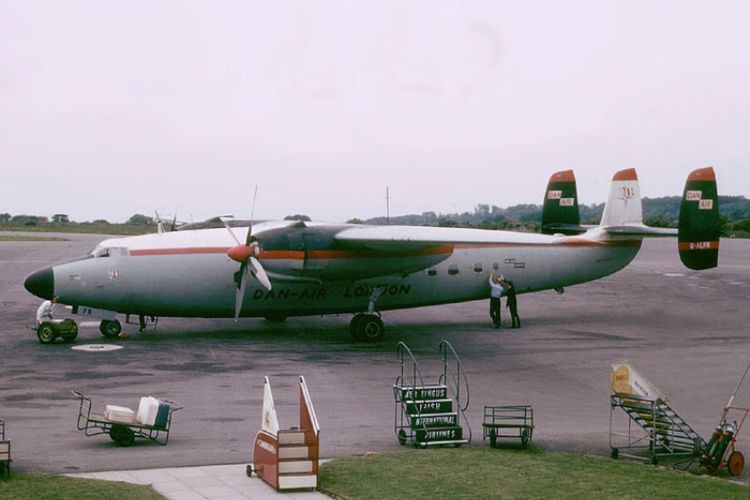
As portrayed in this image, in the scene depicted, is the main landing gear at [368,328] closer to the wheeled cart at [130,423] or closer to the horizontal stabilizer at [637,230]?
the horizontal stabilizer at [637,230]

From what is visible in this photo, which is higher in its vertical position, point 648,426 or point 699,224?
point 699,224

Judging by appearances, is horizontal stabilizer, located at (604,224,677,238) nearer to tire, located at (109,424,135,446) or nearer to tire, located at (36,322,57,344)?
tire, located at (36,322,57,344)

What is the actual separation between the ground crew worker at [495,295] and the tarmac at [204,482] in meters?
19.9

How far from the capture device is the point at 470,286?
3400 centimetres

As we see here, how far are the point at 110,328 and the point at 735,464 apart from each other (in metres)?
21.7

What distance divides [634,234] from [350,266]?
12943 mm

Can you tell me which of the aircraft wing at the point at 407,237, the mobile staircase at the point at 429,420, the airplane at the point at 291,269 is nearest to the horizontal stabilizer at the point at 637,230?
the airplane at the point at 291,269

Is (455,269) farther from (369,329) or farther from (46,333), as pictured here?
(46,333)

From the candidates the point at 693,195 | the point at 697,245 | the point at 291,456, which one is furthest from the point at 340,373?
the point at 693,195

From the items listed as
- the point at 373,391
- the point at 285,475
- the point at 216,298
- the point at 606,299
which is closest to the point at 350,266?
the point at 216,298

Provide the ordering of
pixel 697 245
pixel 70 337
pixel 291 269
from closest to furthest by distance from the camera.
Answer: pixel 697 245
pixel 70 337
pixel 291 269

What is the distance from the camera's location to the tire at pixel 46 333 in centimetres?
2903

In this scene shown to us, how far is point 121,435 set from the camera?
1670 cm

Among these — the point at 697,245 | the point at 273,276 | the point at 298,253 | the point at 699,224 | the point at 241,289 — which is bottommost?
the point at 241,289
